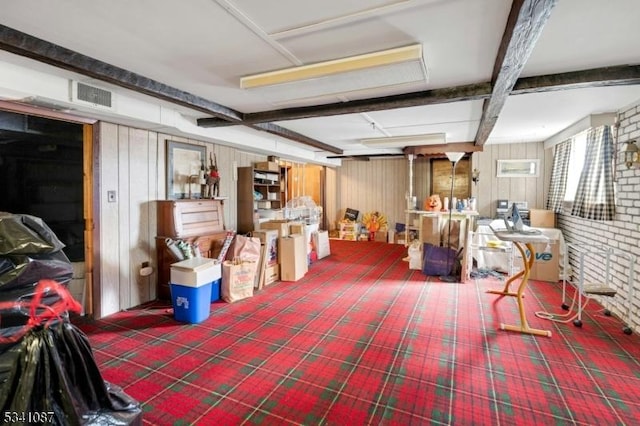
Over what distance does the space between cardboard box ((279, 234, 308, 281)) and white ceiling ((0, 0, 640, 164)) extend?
2390 millimetres

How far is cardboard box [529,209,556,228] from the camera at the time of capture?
17.0ft

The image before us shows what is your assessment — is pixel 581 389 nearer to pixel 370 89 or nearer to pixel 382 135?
pixel 370 89

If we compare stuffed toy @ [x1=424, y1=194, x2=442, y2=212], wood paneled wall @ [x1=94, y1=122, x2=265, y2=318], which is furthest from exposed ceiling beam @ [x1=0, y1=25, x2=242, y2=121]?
stuffed toy @ [x1=424, y1=194, x2=442, y2=212]

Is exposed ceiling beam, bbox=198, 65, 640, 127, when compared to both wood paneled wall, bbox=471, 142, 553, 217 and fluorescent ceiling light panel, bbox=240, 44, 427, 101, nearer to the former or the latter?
fluorescent ceiling light panel, bbox=240, 44, 427, 101

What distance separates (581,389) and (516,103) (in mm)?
2669

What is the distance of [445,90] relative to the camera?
9.36ft

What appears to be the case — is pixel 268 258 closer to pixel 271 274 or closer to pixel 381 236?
pixel 271 274

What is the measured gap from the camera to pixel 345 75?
2.29 metres

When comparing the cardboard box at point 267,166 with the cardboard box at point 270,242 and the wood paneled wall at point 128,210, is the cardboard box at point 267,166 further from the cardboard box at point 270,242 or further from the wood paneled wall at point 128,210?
the wood paneled wall at point 128,210

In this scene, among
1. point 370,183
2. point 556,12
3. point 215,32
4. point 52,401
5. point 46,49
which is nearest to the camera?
point 52,401

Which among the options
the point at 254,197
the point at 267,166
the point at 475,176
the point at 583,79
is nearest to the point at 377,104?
the point at 583,79

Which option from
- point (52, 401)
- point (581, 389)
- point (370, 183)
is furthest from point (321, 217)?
point (52, 401)

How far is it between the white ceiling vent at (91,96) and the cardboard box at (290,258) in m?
2.69

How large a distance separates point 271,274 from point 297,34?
3.36 m
